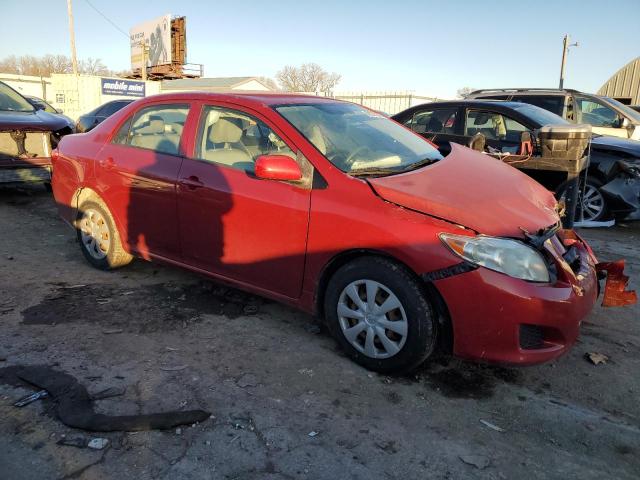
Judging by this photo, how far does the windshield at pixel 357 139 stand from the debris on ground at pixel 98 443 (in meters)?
1.98

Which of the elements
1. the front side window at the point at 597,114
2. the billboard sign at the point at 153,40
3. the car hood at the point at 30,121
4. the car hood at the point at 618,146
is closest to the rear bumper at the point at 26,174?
the car hood at the point at 30,121

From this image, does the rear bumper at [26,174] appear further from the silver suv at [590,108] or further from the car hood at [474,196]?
the silver suv at [590,108]

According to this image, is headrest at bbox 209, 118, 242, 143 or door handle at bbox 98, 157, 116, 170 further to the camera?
door handle at bbox 98, 157, 116, 170

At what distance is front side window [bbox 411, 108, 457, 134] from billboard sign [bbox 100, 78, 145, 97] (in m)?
25.6

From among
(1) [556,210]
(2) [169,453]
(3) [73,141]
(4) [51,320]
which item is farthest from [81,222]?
(1) [556,210]

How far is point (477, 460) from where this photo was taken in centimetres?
225

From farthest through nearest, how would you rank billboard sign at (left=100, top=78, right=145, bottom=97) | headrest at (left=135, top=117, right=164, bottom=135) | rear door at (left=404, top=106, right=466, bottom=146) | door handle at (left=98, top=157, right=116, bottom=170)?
1. billboard sign at (left=100, top=78, right=145, bottom=97)
2. rear door at (left=404, top=106, right=466, bottom=146)
3. door handle at (left=98, top=157, right=116, bottom=170)
4. headrest at (left=135, top=117, right=164, bottom=135)

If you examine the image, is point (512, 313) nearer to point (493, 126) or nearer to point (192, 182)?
point (192, 182)

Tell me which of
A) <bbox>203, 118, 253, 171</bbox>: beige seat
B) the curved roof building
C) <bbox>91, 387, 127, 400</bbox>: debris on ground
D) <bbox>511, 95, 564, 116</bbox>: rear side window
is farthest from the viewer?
the curved roof building

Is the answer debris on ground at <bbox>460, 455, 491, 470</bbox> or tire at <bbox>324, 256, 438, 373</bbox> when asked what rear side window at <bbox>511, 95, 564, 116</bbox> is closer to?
tire at <bbox>324, 256, 438, 373</bbox>

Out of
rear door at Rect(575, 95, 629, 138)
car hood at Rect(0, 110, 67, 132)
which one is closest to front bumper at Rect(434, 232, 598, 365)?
car hood at Rect(0, 110, 67, 132)

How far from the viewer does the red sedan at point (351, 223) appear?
2.62 metres

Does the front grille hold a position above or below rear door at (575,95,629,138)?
below

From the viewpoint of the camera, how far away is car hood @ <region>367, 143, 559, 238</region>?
2.73 m
